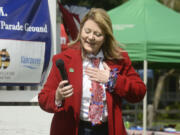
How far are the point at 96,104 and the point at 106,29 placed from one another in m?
0.47

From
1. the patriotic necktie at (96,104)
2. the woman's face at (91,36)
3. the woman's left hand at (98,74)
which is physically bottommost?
the patriotic necktie at (96,104)

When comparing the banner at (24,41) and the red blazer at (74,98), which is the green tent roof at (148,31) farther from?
the red blazer at (74,98)

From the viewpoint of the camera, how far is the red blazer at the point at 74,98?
2.54 metres

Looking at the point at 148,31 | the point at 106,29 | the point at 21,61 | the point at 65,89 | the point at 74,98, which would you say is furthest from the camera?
the point at 148,31

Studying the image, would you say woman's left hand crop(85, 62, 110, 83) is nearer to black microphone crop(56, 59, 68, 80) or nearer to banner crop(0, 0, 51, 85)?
black microphone crop(56, 59, 68, 80)

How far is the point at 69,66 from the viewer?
263 cm

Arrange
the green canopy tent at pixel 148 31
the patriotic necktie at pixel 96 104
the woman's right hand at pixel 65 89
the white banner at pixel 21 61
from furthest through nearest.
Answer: the green canopy tent at pixel 148 31 < the white banner at pixel 21 61 < the patriotic necktie at pixel 96 104 < the woman's right hand at pixel 65 89

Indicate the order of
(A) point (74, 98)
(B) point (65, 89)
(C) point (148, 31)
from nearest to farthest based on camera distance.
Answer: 1. (B) point (65, 89)
2. (A) point (74, 98)
3. (C) point (148, 31)

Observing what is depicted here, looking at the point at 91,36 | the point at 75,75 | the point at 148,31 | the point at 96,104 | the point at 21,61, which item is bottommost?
the point at 96,104

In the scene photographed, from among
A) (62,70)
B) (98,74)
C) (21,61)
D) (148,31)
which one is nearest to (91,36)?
(98,74)

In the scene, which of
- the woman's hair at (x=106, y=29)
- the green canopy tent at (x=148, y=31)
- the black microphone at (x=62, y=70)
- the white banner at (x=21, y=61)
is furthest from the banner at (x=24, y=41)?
the green canopy tent at (x=148, y=31)

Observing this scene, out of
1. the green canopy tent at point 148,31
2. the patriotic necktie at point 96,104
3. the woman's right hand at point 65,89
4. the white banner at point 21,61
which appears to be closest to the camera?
the woman's right hand at point 65,89

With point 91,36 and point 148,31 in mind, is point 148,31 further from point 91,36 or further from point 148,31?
point 91,36

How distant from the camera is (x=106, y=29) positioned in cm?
265
